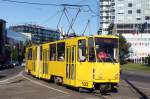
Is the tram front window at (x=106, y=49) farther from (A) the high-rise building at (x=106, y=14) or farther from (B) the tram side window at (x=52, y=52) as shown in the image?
(A) the high-rise building at (x=106, y=14)

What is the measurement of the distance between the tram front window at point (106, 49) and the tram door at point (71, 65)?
196 cm

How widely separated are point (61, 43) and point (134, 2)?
128 meters

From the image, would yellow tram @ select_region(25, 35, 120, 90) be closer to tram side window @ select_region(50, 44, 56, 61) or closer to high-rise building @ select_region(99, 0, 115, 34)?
tram side window @ select_region(50, 44, 56, 61)

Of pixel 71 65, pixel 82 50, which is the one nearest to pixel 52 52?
pixel 71 65

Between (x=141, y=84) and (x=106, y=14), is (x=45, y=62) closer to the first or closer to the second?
(x=141, y=84)

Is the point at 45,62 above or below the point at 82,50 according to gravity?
below

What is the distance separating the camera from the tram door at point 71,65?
25.2 m

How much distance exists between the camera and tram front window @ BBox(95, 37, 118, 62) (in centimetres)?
2369

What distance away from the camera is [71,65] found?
25797 millimetres

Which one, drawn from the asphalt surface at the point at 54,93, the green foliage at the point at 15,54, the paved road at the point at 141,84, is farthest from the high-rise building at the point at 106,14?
the asphalt surface at the point at 54,93

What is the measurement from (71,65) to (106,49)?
2.76 metres

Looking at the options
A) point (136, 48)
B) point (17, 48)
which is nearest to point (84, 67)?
point (136, 48)

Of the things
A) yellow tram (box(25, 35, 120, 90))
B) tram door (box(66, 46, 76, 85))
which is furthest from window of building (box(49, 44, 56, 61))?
tram door (box(66, 46, 76, 85))

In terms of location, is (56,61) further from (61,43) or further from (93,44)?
(93,44)
